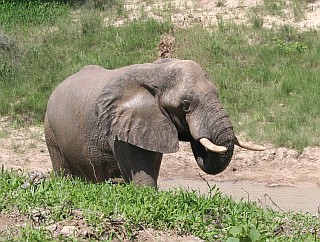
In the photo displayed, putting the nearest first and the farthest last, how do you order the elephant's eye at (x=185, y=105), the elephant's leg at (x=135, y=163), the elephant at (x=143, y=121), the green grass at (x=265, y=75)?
the elephant at (x=143, y=121) < the elephant's eye at (x=185, y=105) < the elephant's leg at (x=135, y=163) < the green grass at (x=265, y=75)

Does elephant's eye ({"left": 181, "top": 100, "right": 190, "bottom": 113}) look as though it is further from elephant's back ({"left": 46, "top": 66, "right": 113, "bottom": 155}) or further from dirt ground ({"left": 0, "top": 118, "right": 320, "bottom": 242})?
dirt ground ({"left": 0, "top": 118, "right": 320, "bottom": 242})

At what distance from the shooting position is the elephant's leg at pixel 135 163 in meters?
7.82

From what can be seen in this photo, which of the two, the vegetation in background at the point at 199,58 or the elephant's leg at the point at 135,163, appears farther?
the vegetation in background at the point at 199,58

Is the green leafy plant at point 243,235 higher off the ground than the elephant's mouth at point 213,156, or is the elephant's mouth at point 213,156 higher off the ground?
the green leafy plant at point 243,235

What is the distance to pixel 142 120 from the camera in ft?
25.9

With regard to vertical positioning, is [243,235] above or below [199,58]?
above

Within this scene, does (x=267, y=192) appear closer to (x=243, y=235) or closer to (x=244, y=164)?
(x=244, y=164)

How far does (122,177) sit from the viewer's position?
818 cm

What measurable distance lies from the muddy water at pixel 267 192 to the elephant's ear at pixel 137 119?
8.23 ft

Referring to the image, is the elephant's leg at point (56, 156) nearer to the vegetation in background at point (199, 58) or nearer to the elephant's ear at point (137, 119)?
the elephant's ear at point (137, 119)

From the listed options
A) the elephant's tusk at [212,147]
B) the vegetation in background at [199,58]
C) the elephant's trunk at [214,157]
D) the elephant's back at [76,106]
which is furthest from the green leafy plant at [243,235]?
the vegetation in background at [199,58]

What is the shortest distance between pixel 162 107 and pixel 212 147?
84cm

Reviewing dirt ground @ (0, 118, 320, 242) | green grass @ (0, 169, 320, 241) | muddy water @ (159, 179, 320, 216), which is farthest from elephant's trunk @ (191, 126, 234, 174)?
dirt ground @ (0, 118, 320, 242)

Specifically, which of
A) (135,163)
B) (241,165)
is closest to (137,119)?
(135,163)
